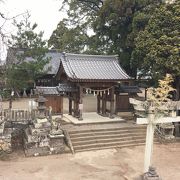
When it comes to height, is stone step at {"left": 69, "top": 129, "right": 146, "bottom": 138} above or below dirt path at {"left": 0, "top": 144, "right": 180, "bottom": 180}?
above

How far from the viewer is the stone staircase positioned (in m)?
18.7

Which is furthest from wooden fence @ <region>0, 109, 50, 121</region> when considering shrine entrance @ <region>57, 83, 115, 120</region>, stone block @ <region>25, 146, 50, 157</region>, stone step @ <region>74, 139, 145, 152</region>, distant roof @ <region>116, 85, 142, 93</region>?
distant roof @ <region>116, 85, 142, 93</region>

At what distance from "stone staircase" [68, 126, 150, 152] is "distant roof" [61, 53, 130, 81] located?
12.1 ft

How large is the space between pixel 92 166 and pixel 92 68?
9.32 meters

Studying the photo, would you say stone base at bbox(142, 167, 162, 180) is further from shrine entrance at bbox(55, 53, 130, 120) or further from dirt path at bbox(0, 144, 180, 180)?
shrine entrance at bbox(55, 53, 130, 120)

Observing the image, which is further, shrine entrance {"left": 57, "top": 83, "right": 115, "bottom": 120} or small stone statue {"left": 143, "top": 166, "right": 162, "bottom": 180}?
shrine entrance {"left": 57, "top": 83, "right": 115, "bottom": 120}

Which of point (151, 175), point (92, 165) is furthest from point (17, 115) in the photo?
point (151, 175)

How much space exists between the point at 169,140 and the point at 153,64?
5005 millimetres

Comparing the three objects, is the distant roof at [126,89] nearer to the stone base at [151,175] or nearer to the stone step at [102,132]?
the stone step at [102,132]

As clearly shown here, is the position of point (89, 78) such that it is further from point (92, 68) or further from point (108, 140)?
point (108, 140)

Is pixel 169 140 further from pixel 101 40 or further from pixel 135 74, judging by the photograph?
pixel 101 40

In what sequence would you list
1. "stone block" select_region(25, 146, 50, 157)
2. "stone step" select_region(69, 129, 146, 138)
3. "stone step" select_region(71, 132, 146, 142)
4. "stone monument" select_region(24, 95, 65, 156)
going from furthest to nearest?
"stone step" select_region(69, 129, 146, 138) → "stone step" select_region(71, 132, 146, 142) → "stone monument" select_region(24, 95, 65, 156) → "stone block" select_region(25, 146, 50, 157)

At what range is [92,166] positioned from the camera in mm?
15797

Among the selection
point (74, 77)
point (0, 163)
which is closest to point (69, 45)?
point (74, 77)
